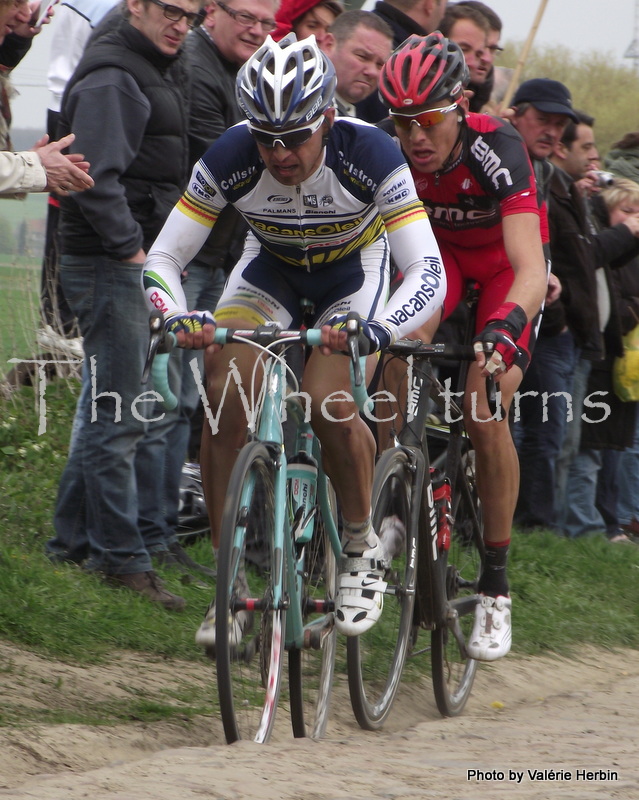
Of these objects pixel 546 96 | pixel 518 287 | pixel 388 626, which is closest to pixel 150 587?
pixel 388 626

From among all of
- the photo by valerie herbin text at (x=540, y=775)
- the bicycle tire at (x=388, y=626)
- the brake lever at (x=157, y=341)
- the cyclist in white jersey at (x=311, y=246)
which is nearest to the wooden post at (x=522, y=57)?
the cyclist in white jersey at (x=311, y=246)

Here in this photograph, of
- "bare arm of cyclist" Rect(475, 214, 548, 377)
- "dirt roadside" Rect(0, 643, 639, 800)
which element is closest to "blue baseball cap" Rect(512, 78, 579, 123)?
"bare arm of cyclist" Rect(475, 214, 548, 377)

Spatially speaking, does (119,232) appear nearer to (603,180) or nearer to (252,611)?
(252,611)

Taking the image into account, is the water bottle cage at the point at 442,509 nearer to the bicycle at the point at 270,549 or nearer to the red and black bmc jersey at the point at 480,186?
the bicycle at the point at 270,549

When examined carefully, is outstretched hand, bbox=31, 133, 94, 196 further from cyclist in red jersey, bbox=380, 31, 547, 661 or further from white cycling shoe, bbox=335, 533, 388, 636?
white cycling shoe, bbox=335, 533, 388, 636

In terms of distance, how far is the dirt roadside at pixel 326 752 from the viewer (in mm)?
3430

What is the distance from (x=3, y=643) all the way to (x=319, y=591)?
1.49 meters

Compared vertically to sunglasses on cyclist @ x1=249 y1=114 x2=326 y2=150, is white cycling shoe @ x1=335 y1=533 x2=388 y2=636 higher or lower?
lower

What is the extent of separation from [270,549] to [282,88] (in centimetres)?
170

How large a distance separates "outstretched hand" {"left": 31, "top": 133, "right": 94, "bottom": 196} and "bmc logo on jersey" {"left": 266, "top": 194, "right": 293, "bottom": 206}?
846mm

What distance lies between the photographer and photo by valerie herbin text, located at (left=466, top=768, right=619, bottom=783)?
3.74 meters

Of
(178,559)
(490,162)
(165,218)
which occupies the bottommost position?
(178,559)

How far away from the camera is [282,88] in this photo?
14.0 feet

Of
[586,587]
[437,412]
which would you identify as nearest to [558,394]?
[586,587]
